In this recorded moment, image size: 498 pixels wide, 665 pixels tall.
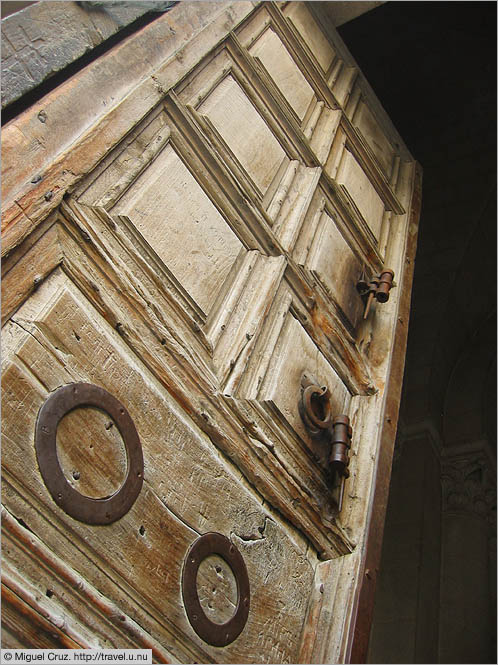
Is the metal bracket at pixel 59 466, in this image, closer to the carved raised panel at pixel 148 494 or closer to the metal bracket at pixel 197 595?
the carved raised panel at pixel 148 494

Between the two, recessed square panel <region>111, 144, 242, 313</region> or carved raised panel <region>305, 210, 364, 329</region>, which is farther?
carved raised panel <region>305, 210, 364, 329</region>

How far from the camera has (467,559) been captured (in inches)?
181

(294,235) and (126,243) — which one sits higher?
→ (126,243)

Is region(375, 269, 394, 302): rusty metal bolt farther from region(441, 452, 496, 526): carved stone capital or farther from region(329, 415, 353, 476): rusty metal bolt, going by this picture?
region(441, 452, 496, 526): carved stone capital

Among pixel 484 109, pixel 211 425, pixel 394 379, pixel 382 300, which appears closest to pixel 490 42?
pixel 484 109

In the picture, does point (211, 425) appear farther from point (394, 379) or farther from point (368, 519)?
point (394, 379)

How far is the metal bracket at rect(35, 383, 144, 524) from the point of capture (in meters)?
1.49

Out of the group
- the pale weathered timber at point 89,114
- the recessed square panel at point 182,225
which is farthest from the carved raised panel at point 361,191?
the recessed square panel at point 182,225

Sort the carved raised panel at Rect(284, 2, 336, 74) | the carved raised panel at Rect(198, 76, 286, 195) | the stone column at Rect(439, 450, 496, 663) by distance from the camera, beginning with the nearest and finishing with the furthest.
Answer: the carved raised panel at Rect(198, 76, 286, 195)
the carved raised panel at Rect(284, 2, 336, 74)
the stone column at Rect(439, 450, 496, 663)

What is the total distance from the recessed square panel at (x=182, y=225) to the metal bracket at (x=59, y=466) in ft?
1.92

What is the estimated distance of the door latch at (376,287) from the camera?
2.96m

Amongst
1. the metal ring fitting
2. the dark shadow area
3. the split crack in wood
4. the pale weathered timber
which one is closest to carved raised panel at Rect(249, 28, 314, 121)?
the pale weathered timber

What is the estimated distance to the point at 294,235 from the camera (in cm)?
275

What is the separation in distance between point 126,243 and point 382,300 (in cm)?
136
